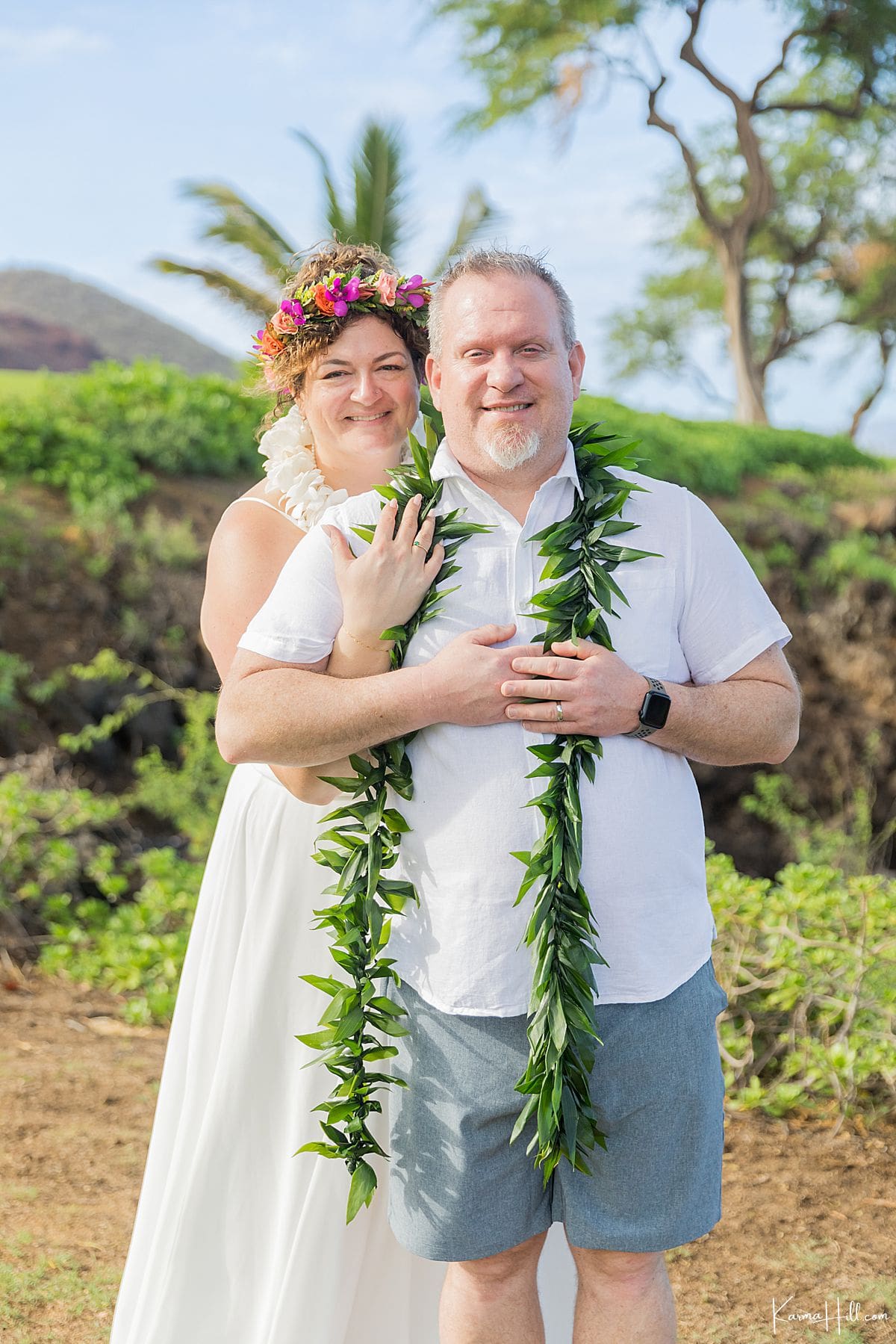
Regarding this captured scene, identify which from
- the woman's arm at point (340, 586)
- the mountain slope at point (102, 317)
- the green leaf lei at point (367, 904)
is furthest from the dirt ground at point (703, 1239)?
the mountain slope at point (102, 317)

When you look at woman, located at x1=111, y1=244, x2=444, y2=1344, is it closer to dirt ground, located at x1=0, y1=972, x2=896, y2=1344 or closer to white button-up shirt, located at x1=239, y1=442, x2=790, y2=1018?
dirt ground, located at x1=0, y1=972, x2=896, y2=1344

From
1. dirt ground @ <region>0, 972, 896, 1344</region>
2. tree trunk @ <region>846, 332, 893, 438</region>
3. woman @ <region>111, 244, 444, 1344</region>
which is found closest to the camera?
woman @ <region>111, 244, 444, 1344</region>

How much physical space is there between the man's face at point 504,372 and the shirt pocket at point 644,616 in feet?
1.05

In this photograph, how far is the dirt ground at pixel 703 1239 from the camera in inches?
136

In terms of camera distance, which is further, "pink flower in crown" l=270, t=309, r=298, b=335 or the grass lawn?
Result: the grass lawn

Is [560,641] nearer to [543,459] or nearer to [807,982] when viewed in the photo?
[543,459]

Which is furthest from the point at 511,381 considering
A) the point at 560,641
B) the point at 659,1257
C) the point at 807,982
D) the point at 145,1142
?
the point at 145,1142

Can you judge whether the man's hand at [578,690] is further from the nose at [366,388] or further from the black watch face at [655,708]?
the nose at [366,388]

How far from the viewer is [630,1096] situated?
2270mm

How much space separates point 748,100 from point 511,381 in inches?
984

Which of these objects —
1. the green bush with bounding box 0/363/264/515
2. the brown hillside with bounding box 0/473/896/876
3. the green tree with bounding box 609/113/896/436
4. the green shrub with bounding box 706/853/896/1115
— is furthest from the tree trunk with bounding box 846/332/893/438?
the green shrub with bounding box 706/853/896/1115

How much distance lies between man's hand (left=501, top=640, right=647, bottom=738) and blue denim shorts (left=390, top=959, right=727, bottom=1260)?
55cm

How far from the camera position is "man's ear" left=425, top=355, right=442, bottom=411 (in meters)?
2.47

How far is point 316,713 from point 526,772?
42 centimetres
